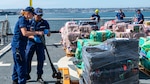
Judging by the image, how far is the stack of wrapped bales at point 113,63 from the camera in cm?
718

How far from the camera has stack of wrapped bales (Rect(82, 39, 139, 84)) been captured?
7.18 metres

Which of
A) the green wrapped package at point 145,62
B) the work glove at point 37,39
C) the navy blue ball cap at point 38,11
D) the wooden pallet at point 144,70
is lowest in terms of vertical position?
the wooden pallet at point 144,70

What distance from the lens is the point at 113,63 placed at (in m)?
7.27

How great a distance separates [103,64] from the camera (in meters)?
7.20

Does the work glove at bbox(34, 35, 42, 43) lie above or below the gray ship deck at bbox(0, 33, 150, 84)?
above


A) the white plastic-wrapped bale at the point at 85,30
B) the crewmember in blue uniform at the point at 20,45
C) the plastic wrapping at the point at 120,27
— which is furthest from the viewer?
the plastic wrapping at the point at 120,27

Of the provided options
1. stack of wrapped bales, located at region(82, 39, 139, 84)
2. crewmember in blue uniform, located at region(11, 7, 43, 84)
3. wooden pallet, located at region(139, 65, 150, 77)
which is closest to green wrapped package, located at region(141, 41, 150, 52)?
wooden pallet, located at region(139, 65, 150, 77)

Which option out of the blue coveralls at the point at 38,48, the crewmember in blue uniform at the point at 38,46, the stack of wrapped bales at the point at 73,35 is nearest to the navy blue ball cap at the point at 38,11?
the crewmember in blue uniform at the point at 38,46

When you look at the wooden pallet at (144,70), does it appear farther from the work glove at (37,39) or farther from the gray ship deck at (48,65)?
the work glove at (37,39)

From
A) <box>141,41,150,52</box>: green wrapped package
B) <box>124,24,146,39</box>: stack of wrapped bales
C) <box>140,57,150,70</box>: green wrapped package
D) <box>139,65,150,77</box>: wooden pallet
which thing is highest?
<box>124,24,146,39</box>: stack of wrapped bales

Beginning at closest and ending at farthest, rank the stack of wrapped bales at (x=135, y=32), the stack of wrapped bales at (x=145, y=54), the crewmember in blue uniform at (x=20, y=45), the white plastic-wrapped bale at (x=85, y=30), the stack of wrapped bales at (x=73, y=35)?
the crewmember in blue uniform at (x=20, y=45) < the stack of wrapped bales at (x=145, y=54) < the stack of wrapped bales at (x=135, y=32) < the stack of wrapped bales at (x=73, y=35) < the white plastic-wrapped bale at (x=85, y=30)

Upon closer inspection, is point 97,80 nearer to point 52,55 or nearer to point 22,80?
point 22,80

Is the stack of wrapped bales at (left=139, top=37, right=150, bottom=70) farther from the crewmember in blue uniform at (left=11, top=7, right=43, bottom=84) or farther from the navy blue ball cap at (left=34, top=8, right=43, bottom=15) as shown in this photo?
the crewmember in blue uniform at (left=11, top=7, right=43, bottom=84)

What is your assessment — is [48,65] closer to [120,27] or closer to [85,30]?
[85,30]
